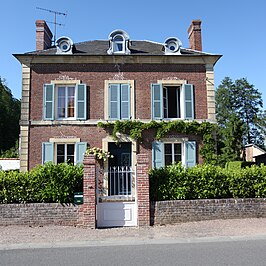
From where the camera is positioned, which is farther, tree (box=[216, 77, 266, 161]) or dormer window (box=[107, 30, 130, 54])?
tree (box=[216, 77, 266, 161])

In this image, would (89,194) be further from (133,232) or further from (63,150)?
(63,150)

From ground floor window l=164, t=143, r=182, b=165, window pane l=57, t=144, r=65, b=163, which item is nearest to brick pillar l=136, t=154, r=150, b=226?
ground floor window l=164, t=143, r=182, b=165

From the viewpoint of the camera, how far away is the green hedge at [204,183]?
29.8 feet

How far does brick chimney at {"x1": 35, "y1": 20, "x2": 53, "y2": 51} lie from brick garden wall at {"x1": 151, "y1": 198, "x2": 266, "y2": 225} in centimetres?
1091

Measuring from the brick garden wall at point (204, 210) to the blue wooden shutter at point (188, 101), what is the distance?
18.8 feet

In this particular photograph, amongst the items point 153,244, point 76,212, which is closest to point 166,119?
point 76,212

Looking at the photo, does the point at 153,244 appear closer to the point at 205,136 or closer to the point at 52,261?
the point at 52,261

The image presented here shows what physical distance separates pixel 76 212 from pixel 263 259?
17.2ft

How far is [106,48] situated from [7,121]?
22.3 m

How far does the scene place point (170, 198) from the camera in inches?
358

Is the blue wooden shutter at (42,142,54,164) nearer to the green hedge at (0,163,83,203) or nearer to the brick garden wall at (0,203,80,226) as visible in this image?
the green hedge at (0,163,83,203)

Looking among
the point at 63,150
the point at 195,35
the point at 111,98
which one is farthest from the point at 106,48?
the point at 63,150

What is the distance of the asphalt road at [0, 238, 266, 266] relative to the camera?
5273 millimetres

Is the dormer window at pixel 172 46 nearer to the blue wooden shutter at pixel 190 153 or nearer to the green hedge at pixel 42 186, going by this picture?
the blue wooden shutter at pixel 190 153
